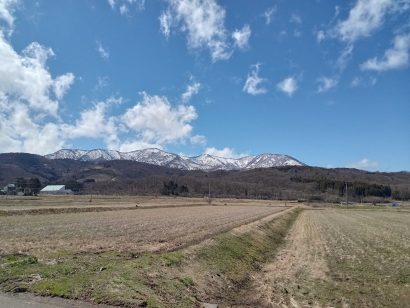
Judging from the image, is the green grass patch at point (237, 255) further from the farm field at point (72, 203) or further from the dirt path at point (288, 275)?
the farm field at point (72, 203)

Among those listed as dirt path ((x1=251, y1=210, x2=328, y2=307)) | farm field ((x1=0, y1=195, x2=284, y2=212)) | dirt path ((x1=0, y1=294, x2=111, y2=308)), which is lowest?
dirt path ((x1=251, y1=210, x2=328, y2=307))

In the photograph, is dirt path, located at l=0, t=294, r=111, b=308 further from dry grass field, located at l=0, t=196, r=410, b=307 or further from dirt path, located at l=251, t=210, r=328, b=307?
dirt path, located at l=251, t=210, r=328, b=307

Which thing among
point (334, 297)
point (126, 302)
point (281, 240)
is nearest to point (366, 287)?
point (334, 297)

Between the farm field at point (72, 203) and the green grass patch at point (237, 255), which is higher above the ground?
the farm field at point (72, 203)

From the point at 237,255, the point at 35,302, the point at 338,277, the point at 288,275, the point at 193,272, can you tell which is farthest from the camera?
the point at 237,255

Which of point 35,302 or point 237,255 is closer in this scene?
point 35,302

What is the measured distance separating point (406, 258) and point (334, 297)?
36.5 ft

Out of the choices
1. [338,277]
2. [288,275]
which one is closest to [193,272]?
[288,275]

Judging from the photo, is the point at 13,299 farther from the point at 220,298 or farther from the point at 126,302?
the point at 220,298

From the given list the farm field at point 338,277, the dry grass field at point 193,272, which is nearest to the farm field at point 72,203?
the dry grass field at point 193,272

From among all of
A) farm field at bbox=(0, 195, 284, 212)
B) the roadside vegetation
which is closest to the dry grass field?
the roadside vegetation

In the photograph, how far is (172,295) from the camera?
13328mm

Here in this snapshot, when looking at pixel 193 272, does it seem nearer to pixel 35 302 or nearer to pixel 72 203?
pixel 35 302

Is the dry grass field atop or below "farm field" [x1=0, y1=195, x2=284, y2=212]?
below
